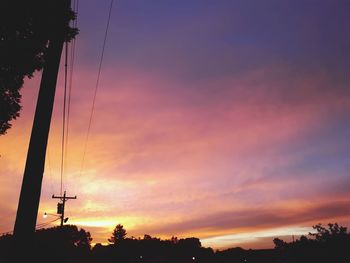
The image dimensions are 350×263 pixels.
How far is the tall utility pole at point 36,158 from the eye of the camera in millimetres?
6879

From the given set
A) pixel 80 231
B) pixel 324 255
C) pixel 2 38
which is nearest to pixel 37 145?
pixel 2 38

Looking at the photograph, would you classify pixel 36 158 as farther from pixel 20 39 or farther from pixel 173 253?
pixel 173 253

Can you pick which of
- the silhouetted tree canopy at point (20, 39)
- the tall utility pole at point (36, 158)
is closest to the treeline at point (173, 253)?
the tall utility pole at point (36, 158)

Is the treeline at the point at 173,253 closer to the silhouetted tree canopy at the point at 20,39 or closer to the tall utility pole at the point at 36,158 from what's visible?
the tall utility pole at the point at 36,158

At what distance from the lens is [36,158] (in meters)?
7.20

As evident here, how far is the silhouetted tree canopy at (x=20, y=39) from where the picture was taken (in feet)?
35.5

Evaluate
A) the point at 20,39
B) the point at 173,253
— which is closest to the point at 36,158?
the point at 20,39

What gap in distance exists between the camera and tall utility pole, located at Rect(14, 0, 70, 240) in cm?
688

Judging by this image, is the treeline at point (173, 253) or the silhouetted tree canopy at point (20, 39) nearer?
the treeline at point (173, 253)

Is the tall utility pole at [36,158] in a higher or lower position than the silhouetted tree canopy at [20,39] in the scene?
lower

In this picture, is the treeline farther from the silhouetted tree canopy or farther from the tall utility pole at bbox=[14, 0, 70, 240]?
the silhouetted tree canopy

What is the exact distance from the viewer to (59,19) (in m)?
10.3

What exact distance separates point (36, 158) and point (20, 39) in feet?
18.8

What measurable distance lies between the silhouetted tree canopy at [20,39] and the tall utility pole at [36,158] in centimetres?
294
